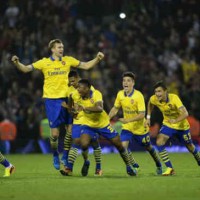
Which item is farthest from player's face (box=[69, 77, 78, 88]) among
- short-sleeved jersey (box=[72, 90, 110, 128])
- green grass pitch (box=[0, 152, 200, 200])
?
green grass pitch (box=[0, 152, 200, 200])

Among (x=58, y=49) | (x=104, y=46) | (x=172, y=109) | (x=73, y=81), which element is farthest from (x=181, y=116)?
(x=104, y=46)

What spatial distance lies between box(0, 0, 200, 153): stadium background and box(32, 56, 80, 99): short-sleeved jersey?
8656 mm

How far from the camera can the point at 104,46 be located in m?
25.9

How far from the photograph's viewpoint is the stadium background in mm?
23891

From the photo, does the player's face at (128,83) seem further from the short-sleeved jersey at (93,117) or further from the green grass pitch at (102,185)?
the green grass pitch at (102,185)

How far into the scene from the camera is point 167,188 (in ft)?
38.3

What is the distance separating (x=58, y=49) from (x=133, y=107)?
1886mm

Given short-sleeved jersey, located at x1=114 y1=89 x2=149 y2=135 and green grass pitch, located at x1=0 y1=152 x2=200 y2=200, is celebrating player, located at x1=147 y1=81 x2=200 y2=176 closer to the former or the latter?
short-sleeved jersey, located at x1=114 y1=89 x2=149 y2=135

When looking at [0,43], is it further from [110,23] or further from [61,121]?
[61,121]

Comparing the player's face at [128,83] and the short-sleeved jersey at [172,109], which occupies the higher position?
the player's face at [128,83]

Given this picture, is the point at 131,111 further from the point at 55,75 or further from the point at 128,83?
the point at 55,75

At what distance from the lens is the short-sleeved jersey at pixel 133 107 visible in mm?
14641

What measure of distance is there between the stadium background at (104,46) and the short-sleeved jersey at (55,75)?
8656 mm

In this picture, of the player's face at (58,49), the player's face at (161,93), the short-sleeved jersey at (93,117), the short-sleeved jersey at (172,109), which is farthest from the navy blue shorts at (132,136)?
the player's face at (58,49)
